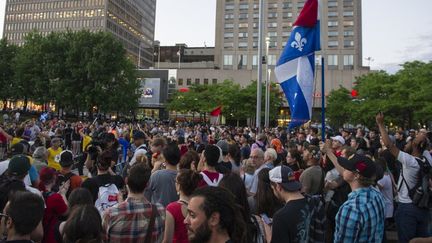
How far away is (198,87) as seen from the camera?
7038cm

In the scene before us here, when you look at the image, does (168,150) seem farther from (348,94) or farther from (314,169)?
(348,94)

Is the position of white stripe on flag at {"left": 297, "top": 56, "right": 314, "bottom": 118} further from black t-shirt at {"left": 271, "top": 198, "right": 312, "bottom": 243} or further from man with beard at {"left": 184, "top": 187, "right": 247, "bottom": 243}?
man with beard at {"left": 184, "top": 187, "right": 247, "bottom": 243}

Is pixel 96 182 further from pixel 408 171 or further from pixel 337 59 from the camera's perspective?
pixel 337 59

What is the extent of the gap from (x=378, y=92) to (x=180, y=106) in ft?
124

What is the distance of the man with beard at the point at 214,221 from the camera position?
2.36m

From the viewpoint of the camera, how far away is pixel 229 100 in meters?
58.8

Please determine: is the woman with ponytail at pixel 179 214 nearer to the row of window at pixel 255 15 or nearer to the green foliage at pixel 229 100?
the green foliage at pixel 229 100

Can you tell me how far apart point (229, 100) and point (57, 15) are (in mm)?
111541

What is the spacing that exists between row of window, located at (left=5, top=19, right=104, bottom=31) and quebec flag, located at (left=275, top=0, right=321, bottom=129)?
441 feet

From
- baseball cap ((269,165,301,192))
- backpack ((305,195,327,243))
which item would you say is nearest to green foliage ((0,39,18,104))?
baseball cap ((269,165,301,192))

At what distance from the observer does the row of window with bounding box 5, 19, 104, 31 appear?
13312 centimetres

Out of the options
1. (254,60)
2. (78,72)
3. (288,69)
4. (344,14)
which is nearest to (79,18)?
(254,60)

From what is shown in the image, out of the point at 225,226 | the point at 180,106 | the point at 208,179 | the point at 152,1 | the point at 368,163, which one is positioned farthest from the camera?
the point at 152,1

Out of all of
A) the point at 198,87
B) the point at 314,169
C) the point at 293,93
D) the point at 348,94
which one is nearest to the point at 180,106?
the point at 198,87
